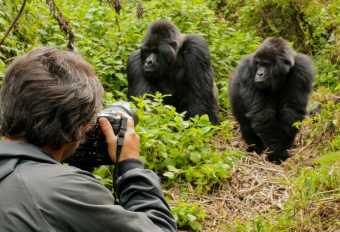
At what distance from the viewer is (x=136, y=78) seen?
18.6 ft

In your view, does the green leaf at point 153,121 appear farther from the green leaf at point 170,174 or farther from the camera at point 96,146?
the camera at point 96,146

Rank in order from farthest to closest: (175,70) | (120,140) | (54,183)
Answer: (175,70), (120,140), (54,183)

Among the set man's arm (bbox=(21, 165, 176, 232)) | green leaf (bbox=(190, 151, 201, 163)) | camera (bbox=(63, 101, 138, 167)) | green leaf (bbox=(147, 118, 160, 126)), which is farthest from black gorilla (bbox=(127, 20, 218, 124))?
man's arm (bbox=(21, 165, 176, 232))

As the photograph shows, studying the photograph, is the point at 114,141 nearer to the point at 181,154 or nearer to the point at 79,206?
the point at 79,206

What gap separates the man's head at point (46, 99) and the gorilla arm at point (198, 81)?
12.7 feet

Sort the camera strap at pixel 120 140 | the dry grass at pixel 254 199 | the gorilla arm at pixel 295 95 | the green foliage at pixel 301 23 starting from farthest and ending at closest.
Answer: the green foliage at pixel 301 23 → the gorilla arm at pixel 295 95 → the dry grass at pixel 254 199 → the camera strap at pixel 120 140

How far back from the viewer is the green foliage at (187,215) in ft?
10.5

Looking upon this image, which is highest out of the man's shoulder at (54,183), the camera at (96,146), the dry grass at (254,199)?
the man's shoulder at (54,183)

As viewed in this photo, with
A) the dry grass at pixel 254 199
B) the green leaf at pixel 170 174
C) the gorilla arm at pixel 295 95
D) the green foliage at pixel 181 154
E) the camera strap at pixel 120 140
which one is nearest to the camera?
the camera strap at pixel 120 140

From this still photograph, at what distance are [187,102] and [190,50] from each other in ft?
2.11

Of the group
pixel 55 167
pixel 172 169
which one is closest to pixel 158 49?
pixel 172 169

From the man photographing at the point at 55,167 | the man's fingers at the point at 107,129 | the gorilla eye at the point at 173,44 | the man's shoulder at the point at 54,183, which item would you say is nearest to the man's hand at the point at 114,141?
the man's fingers at the point at 107,129

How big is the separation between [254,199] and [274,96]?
2.00m

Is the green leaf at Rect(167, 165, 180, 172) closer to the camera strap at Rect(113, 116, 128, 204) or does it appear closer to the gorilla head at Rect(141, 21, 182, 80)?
the camera strap at Rect(113, 116, 128, 204)
